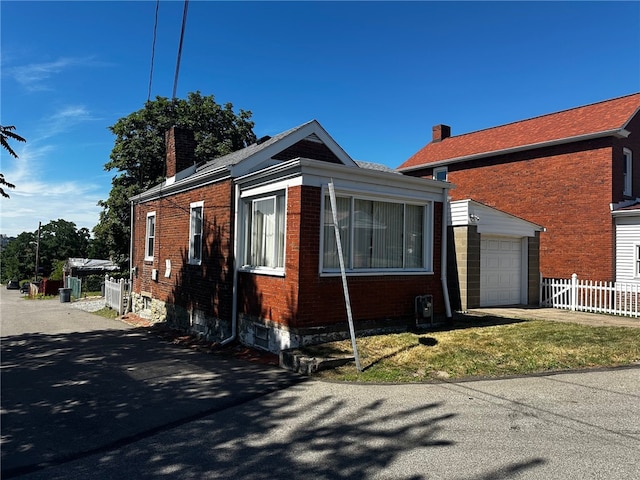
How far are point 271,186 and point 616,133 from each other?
14892 millimetres

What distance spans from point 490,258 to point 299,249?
28.0ft

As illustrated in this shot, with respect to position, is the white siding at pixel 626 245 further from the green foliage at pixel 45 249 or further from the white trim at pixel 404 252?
the green foliage at pixel 45 249

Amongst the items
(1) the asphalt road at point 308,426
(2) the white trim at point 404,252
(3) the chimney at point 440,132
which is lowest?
(1) the asphalt road at point 308,426

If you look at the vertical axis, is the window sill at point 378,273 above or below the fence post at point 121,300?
above

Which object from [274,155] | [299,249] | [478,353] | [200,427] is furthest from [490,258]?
[200,427]

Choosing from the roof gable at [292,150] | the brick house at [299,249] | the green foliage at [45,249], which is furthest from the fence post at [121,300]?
the green foliage at [45,249]

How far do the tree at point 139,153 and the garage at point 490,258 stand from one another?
685 inches

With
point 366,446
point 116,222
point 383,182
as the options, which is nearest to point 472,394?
point 366,446

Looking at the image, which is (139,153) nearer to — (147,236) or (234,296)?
(147,236)

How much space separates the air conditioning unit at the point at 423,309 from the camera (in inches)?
389

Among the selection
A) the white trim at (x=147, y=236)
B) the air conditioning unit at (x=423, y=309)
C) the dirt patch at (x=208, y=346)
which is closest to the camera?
the dirt patch at (x=208, y=346)

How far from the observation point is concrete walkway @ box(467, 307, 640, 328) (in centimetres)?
1163

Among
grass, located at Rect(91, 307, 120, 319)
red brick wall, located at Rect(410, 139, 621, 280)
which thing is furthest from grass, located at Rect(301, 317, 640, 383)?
grass, located at Rect(91, 307, 120, 319)

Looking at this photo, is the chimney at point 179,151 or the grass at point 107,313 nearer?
the chimney at point 179,151
